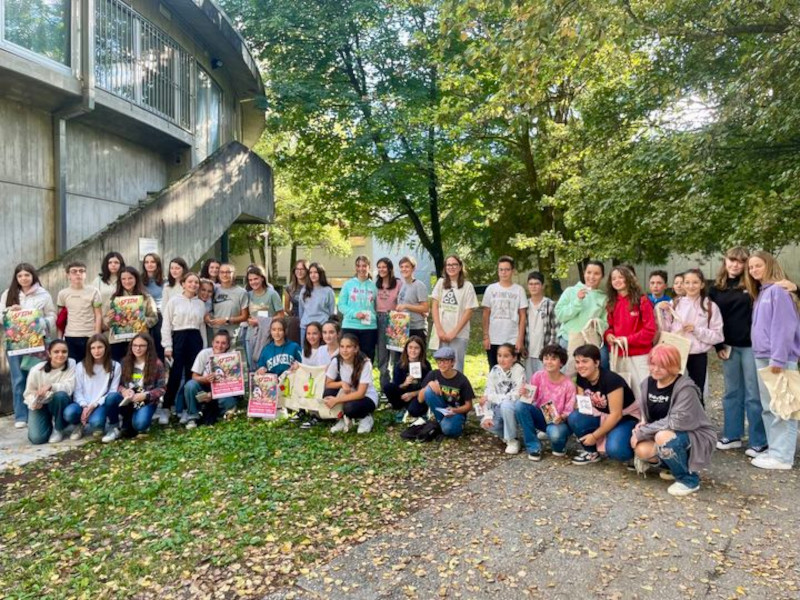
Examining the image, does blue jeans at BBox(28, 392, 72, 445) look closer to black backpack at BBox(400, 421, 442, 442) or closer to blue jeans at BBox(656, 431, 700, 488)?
black backpack at BBox(400, 421, 442, 442)

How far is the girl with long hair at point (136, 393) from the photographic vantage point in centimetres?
595

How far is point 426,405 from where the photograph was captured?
6.19 m

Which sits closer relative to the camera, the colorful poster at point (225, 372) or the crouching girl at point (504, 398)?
the crouching girl at point (504, 398)

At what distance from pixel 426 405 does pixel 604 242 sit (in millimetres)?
7403

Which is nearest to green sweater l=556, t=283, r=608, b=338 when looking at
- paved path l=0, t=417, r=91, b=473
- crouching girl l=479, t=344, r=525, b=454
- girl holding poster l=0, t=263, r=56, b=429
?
crouching girl l=479, t=344, r=525, b=454

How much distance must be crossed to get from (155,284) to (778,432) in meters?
6.68

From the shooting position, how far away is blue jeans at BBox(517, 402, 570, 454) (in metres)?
5.23

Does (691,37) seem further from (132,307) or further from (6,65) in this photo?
(6,65)

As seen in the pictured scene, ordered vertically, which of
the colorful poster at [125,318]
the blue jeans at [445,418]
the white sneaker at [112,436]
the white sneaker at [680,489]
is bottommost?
the white sneaker at [680,489]

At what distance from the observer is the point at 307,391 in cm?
636

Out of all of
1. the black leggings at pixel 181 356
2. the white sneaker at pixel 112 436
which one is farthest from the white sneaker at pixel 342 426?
the white sneaker at pixel 112 436

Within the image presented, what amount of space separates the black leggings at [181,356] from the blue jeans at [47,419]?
102cm

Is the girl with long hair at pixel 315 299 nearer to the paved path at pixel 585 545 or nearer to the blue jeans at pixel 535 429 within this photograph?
the blue jeans at pixel 535 429

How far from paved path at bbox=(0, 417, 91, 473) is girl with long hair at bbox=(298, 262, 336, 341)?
2.77 meters
